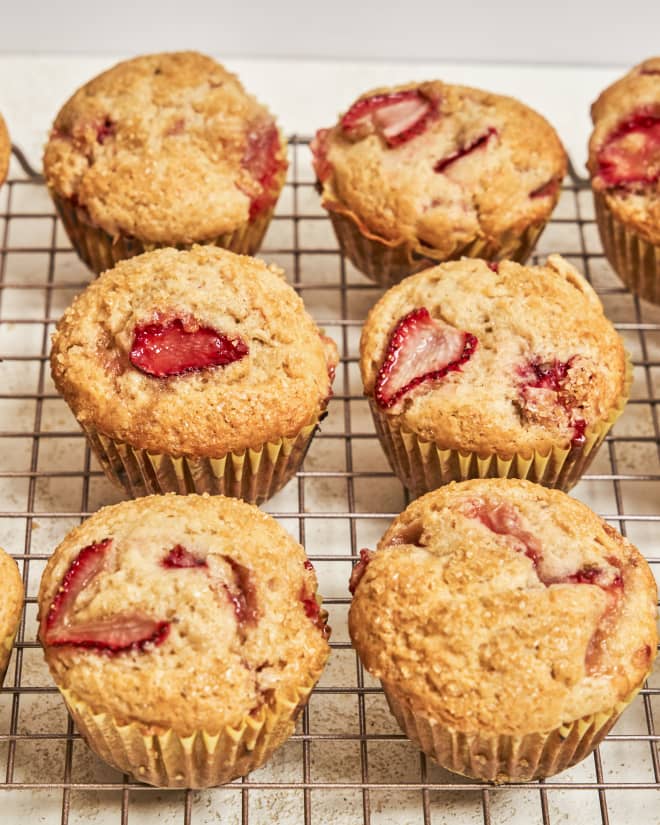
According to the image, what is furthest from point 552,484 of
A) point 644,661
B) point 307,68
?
point 307,68

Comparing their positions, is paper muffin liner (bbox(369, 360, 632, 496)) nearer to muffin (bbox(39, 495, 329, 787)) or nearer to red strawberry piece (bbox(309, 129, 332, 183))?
muffin (bbox(39, 495, 329, 787))

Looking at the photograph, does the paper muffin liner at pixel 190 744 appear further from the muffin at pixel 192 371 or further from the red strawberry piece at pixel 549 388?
the red strawberry piece at pixel 549 388

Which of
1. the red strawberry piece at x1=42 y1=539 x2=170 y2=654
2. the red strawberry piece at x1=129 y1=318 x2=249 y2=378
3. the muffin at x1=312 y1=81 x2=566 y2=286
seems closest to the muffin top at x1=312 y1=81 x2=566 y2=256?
the muffin at x1=312 y1=81 x2=566 y2=286

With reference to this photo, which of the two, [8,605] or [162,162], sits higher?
[162,162]

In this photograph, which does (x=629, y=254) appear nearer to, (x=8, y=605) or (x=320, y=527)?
(x=320, y=527)

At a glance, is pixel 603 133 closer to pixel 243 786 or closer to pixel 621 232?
pixel 621 232

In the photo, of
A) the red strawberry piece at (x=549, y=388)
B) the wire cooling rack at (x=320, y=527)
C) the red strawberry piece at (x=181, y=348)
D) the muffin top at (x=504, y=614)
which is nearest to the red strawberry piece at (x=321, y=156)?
the wire cooling rack at (x=320, y=527)

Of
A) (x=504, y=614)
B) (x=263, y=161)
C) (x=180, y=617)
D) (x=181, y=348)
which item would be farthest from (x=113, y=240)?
(x=504, y=614)
